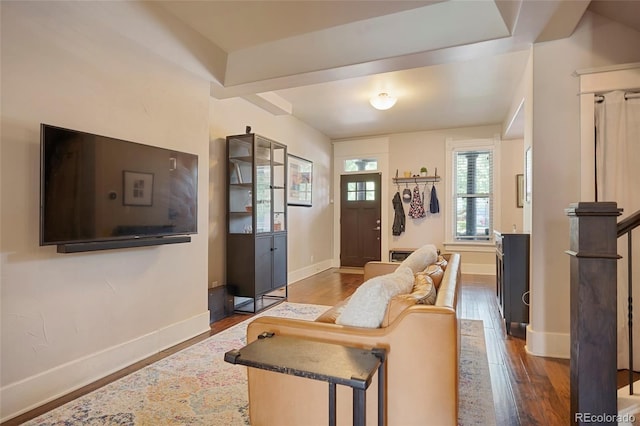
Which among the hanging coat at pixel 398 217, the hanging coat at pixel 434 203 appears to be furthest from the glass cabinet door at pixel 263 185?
the hanging coat at pixel 434 203

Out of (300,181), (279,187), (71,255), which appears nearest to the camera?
(71,255)

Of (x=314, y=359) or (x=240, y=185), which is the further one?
(x=240, y=185)

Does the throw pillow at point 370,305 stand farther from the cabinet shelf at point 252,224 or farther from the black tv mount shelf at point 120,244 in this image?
the cabinet shelf at point 252,224

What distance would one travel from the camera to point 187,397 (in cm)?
213

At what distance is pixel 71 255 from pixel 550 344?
371 cm

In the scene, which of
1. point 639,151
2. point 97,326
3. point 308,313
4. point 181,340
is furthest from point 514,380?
point 97,326

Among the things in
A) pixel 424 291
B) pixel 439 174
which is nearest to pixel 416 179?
pixel 439 174

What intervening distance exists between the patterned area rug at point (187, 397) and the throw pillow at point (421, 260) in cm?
82

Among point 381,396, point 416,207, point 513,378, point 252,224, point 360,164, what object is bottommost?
point 513,378

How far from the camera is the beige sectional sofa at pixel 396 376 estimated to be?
4.64 feet

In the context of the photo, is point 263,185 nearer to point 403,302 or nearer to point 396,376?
point 403,302

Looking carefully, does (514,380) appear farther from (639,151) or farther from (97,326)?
(97,326)

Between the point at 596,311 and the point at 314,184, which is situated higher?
the point at 314,184

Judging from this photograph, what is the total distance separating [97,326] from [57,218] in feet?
2.81
